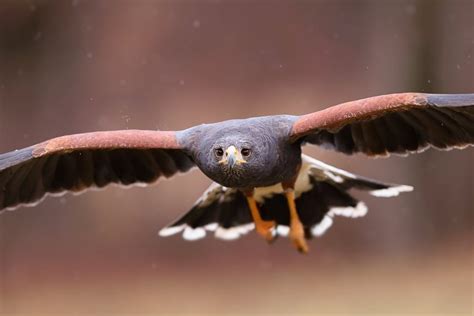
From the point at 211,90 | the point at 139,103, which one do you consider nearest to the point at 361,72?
the point at 211,90

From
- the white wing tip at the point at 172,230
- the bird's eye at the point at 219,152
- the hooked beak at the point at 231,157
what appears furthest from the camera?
the white wing tip at the point at 172,230

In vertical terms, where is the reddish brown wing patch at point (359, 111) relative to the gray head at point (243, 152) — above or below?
above

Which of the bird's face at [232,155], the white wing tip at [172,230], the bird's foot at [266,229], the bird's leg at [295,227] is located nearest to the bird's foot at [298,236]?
the bird's leg at [295,227]

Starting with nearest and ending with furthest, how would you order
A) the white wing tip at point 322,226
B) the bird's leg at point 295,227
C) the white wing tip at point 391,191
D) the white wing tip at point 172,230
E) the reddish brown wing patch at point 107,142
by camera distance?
the reddish brown wing patch at point 107,142
the white wing tip at point 391,191
the bird's leg at point 295,227
the white wing tip at point 322,226
the white wing tip at point 172,230

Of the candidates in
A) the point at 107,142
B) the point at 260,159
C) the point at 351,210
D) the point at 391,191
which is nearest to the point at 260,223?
the point at 351,210

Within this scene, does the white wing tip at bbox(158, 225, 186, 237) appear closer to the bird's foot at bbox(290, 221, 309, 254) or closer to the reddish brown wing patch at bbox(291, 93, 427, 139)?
the bird's foot at bbox(290, 221, 309, 254)

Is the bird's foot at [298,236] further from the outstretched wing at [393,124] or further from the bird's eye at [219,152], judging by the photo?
the bird's eye at [219,152]

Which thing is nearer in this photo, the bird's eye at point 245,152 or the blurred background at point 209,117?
the bird's eye at point 245,152

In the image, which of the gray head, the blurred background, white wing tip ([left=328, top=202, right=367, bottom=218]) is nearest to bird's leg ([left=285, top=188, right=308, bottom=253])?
white wing tip ([left=328, top=202, right=367, bottom=218])
